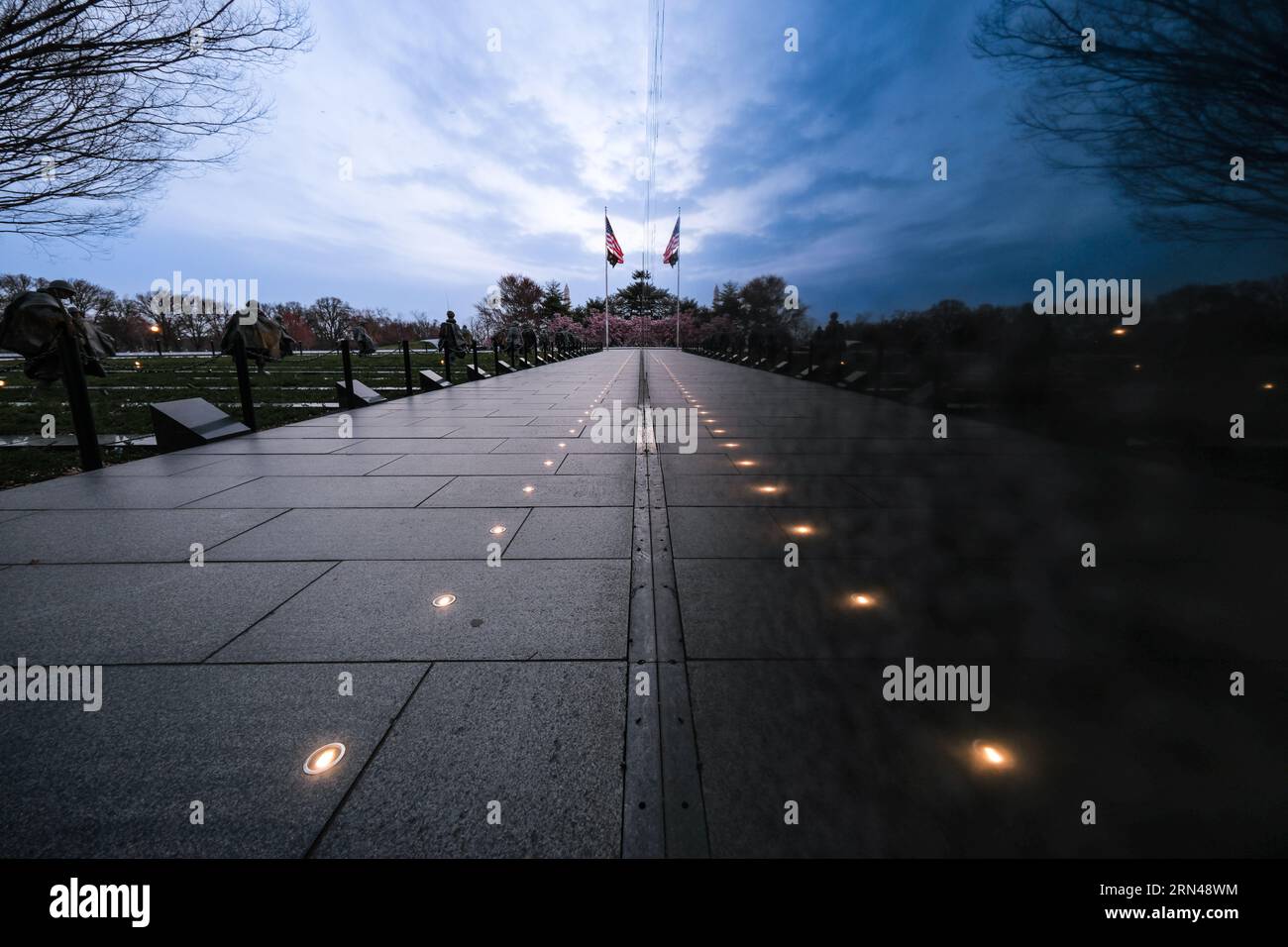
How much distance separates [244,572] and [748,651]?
3.11 metres

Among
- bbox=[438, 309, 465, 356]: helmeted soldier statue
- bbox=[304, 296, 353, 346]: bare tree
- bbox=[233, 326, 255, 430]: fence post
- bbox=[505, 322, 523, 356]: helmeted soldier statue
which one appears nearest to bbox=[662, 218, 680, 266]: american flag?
bbox=[505, 322, 523, 356]: helmeted soldier statue

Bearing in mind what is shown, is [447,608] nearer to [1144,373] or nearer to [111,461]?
[1144,373]

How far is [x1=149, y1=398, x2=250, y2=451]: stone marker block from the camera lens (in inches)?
265

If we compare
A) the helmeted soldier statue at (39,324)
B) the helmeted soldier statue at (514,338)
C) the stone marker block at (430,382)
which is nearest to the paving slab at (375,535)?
the helmeted soldier statue at (39,324)

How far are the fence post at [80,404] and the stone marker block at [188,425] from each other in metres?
0.94

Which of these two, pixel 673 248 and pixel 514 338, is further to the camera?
pixel 673 248

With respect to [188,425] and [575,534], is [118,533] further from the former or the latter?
[188,425]

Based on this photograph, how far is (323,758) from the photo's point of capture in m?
1.76

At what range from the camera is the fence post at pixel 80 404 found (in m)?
5.54

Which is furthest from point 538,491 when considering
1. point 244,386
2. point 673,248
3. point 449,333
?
point 673,248

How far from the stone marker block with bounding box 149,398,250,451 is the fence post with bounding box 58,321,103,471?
3.08 ft

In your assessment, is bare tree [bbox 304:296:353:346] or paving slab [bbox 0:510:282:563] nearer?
paving slab [bbox 0:510:282:563]

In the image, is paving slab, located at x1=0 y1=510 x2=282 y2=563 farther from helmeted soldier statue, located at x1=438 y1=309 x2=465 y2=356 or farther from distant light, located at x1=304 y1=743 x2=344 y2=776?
helmeted soldier statue, located at x1=438 y1=309 x2=465 y2=356

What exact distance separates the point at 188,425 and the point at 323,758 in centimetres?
743
